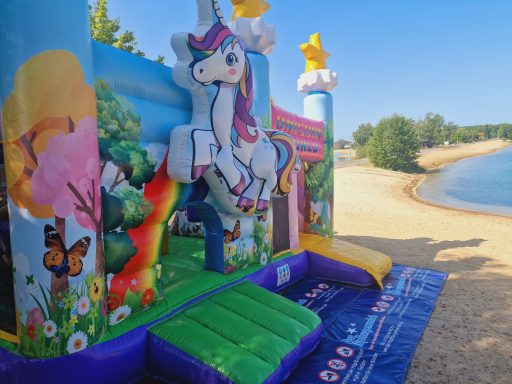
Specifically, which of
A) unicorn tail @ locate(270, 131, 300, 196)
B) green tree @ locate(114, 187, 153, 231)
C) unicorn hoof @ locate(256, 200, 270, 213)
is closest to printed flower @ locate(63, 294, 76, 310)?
green tree @ locate(114, 187, 153, 231)

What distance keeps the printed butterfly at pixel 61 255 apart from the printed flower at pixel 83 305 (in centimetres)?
19

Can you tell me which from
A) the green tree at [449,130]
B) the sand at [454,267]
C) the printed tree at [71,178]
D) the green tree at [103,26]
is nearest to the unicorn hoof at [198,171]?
the printed tree at [71,178]

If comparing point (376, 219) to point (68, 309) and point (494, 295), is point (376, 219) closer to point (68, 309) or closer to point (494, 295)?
point (494, 295)

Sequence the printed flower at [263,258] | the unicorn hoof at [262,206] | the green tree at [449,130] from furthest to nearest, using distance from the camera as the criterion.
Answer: the green tree at [449,130], the printed flower at [263,258], the unicorn hoof at [262,206]

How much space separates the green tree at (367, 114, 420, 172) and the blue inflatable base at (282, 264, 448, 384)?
26451 mm

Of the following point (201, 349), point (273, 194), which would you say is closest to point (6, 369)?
point (201, 349)

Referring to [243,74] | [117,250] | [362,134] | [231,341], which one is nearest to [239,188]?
[243,74]

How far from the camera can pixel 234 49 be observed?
376cm

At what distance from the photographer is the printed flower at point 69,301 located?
2.52 meters

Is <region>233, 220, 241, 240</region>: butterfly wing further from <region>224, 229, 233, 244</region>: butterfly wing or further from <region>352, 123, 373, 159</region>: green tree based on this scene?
<region>352, 123, 373, 159</region>: green tree

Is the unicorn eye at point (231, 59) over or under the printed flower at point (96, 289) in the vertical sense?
over

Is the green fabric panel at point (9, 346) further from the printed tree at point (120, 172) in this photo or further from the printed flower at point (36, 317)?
the printed tree at point (120, 172)

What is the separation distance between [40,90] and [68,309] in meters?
1.44

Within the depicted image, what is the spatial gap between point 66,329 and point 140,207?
1.05 meters
